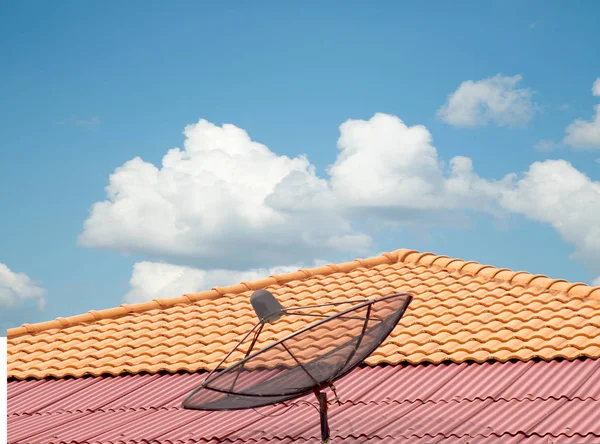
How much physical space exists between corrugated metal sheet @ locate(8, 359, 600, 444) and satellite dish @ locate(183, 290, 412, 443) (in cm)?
140

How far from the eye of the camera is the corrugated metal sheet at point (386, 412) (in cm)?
973

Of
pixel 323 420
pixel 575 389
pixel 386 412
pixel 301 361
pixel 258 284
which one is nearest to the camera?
pixel 323 420

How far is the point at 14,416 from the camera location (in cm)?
1291

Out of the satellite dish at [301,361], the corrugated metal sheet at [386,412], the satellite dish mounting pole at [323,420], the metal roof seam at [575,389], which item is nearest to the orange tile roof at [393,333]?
the metal roof seam at [575,389]

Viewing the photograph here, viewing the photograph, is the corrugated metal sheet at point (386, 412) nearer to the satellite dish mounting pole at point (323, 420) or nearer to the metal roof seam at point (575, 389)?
the metal roof seam at point (575, 389)

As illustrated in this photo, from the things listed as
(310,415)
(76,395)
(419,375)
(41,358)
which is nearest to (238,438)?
(310,415)

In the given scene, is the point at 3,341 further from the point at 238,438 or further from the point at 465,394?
the point at 465,394

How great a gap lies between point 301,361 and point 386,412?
228cm

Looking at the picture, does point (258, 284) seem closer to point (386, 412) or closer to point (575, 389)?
point (386, 412)

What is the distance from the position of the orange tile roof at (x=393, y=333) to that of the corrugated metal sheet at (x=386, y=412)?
0.49 m

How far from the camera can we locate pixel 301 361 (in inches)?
354

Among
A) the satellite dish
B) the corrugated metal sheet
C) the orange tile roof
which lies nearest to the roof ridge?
the orange tile roof

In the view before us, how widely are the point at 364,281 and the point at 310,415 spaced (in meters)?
6.00

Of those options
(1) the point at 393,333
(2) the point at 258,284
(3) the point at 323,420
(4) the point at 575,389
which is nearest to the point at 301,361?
(3) the point at 323,420
